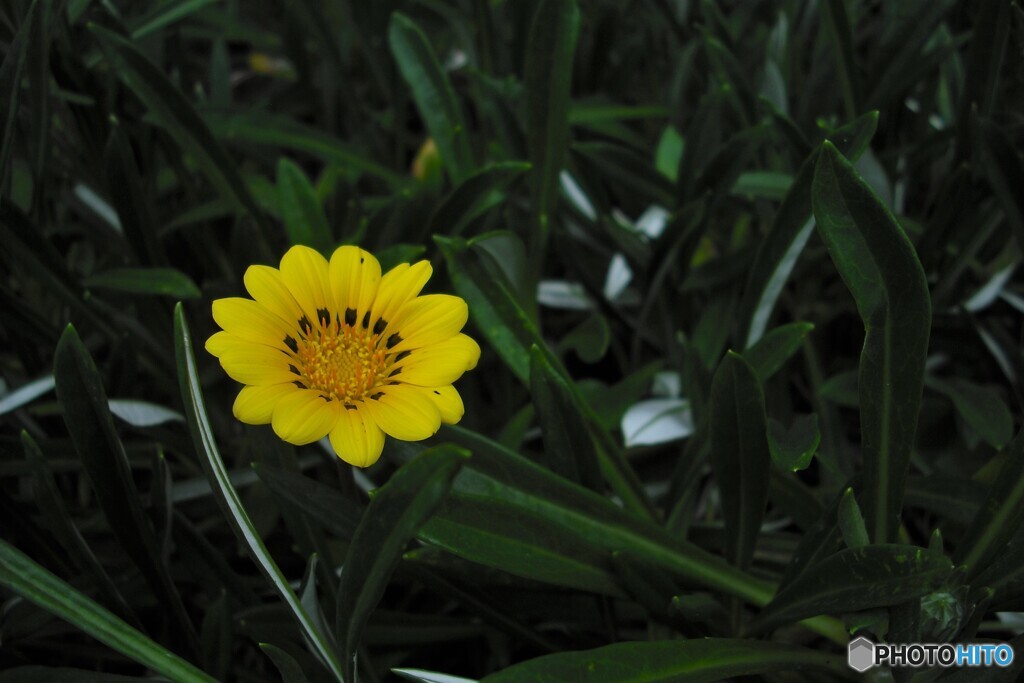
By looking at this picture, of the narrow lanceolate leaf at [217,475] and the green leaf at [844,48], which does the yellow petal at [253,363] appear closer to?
the narrow lanceolate leaf at [217,475]

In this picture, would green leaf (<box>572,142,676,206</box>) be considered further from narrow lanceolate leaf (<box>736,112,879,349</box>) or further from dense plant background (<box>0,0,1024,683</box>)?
narrow lanceolate leaf (<box>736,112,879,349</box>)

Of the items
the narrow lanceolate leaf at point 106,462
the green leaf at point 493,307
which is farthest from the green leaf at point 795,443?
the narrow lanceolate leaf at point 106,462

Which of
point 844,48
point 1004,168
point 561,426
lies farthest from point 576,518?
point 844,48

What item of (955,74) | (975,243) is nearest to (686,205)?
(975,243)

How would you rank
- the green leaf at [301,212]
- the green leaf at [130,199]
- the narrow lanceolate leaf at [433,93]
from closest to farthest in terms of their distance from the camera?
the green leaf at [130,199]
the green leaf at [301,212]
the narrow lanceolate leaf at [433,93]

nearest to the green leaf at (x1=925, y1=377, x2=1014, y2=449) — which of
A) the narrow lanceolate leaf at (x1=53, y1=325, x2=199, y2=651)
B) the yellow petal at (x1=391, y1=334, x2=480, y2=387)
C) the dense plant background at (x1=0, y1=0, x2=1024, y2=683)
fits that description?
the dense plant background at (x1=0, y1=0, x2=1024, y2=683)

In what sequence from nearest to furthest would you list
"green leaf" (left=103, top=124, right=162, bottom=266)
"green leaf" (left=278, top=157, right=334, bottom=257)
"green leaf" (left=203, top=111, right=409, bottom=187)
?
"green leaf" (left=103, top=124, right=162, bottom=266)
"green leaf" (left=278, top=157, right=334, bottom=257)
"green leaf" (left=203, top=111, right=409, bottom=187)
